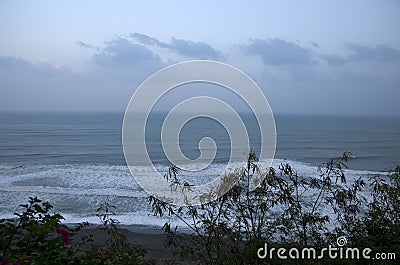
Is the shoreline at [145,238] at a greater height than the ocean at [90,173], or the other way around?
the ocean at [90,173]

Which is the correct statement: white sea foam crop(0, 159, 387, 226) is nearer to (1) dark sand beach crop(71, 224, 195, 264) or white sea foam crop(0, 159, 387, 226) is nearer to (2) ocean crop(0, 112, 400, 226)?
(2) ocean crop(0, 112, 400, 226)

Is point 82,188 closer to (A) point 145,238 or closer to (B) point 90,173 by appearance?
(B) point 90,173

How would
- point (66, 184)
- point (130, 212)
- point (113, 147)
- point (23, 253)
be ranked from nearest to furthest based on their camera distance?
point (23, 253), point (130, 212), point (66, 184), point (113, 147)

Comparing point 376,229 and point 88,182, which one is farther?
point 88,182

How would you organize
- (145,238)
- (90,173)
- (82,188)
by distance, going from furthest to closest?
(90,173) → (82,188) → (145,238)

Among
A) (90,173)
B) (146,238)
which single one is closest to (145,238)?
(146,238)

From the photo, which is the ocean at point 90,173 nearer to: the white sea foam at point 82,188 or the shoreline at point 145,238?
the white sea foam at point 82,188

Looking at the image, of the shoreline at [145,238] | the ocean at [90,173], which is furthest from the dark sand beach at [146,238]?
the ocean at [90,173]

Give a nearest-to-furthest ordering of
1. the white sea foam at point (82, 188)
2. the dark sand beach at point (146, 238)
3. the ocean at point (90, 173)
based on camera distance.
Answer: the dark sand beach at point (146, 238)
the white sea foam at point (82, 188)
the ocean at point (90, 173)

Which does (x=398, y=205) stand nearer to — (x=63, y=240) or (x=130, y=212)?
(x=63, y=240)

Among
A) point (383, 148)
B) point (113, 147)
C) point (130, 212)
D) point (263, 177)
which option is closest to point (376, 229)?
point (263, 177)

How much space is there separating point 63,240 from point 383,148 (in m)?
40.8

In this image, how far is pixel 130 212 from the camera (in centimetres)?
1305

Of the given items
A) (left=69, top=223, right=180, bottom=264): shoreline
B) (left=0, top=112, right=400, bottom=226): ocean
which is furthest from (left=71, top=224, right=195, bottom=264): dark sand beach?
(left=0, top=112, right=400, bottom=226): ocean
